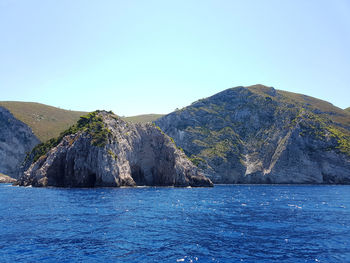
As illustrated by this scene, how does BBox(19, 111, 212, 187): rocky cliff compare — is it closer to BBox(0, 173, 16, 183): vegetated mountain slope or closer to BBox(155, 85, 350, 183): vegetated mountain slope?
BBox(0, 173, 16, 183): vegetated mountain slope

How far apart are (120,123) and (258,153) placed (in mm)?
82802

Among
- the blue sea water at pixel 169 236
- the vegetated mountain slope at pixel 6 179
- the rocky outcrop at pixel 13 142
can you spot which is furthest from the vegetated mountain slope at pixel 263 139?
the blue sea water at pixel 169 236

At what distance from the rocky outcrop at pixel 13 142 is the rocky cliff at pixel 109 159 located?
53.8 m

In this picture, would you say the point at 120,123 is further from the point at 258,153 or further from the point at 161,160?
the point at 258,153

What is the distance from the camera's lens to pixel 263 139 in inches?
6368

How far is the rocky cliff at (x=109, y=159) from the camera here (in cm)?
8681

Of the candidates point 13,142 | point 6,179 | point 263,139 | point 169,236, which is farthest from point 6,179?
point 169,236

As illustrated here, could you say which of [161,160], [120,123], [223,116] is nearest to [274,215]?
[161,160]

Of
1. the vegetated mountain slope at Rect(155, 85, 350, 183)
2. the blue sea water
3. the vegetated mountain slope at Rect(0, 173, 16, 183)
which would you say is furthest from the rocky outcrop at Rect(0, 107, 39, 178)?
the blue sea water

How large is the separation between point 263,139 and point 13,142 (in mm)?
143558

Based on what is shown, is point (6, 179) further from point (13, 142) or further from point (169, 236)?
point (169, 236)

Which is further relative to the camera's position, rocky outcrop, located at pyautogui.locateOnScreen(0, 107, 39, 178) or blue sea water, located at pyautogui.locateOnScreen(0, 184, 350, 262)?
rocky outcrop, located at pyautogui.locateOnScreen(0, 107, 39, 178)

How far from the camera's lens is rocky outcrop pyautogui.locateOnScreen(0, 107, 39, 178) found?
156m

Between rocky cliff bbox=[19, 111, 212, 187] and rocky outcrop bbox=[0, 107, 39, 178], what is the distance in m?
53.8
